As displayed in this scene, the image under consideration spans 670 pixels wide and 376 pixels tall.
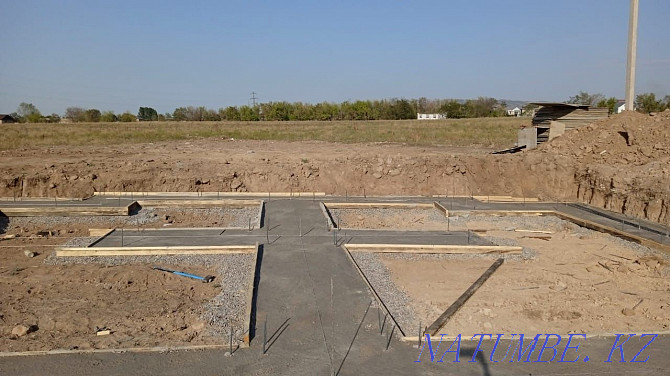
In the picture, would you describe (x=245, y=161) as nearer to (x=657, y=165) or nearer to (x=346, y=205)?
(x=346, y=205)

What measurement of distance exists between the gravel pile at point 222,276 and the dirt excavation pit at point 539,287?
2.41 meters

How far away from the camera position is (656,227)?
13.0 meters

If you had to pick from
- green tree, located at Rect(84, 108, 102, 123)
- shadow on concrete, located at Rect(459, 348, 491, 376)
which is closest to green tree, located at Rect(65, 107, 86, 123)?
green tree, located at Rect(84, 108, 102, 123)

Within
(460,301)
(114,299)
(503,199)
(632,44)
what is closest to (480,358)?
(460,301)

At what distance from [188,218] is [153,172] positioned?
178 inches

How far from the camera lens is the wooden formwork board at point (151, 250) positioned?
10297mm

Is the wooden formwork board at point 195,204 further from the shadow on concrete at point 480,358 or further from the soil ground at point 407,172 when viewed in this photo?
the shadow on concrete at point 480,358

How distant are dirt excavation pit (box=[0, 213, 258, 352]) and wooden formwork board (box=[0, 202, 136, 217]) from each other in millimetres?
1800

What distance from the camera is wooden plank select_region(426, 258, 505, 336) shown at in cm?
697

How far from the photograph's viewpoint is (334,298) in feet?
26.4

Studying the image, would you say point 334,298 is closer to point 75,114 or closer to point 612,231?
point 612,231

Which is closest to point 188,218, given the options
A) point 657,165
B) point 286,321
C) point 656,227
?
point 286,321

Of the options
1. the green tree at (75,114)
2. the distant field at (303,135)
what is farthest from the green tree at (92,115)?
the distant field at (303,135)

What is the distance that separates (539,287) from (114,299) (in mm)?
7916
